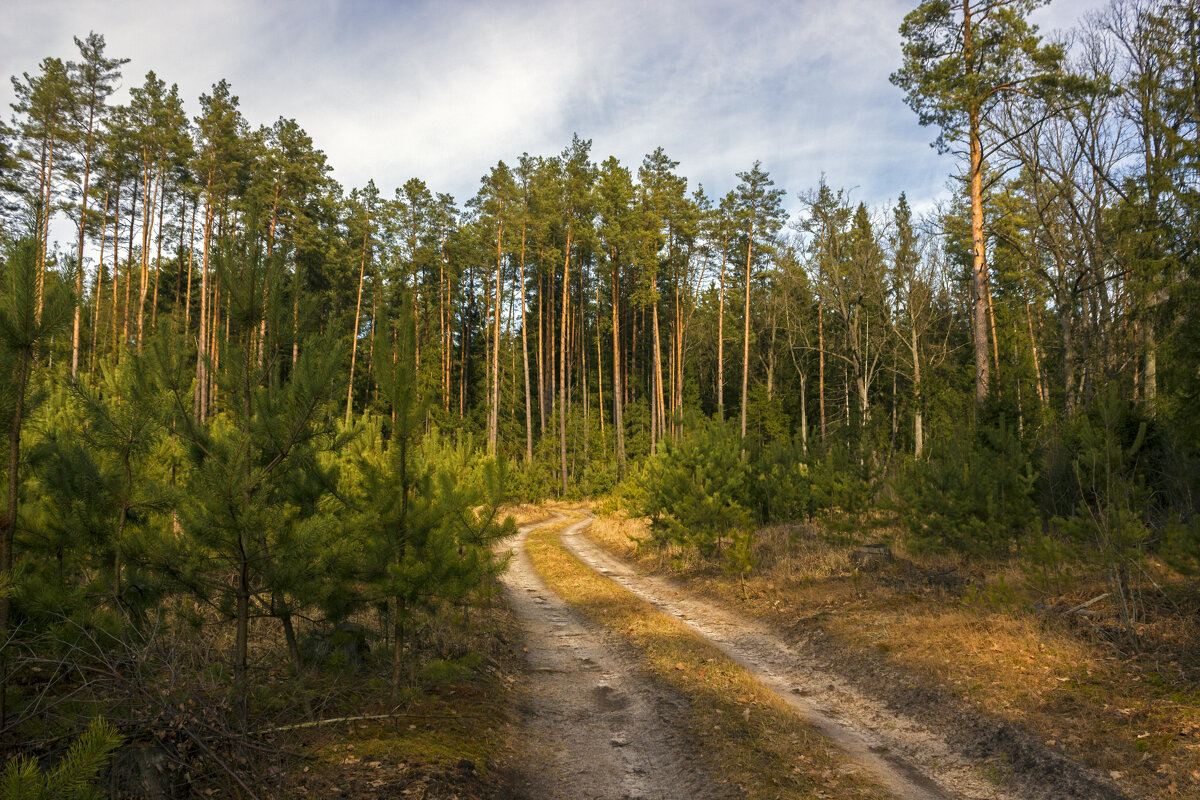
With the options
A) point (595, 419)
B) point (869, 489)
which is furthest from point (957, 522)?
point (595, 419)

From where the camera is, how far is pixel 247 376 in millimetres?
4309

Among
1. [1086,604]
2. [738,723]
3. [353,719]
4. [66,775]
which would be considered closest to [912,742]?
[738,723]

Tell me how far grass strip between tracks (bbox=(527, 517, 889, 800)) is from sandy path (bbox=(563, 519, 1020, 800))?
244mm

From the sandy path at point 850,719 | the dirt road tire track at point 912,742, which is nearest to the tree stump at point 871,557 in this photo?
the sandy path at point 850,719

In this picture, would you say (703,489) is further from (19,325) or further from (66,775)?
(66,775)

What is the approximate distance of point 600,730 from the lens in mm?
5695

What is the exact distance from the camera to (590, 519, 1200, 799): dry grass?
4.60 meters

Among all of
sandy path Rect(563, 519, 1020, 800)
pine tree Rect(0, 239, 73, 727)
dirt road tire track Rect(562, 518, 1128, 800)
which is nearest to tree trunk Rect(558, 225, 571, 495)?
sandy path Rect(563, 519, 1020, 800)

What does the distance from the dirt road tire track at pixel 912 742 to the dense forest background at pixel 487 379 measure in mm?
2609

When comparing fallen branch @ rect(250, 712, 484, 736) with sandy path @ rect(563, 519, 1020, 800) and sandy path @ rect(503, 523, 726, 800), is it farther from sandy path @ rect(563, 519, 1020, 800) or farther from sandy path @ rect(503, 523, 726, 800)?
sandy path @ rect(563, 519, 1020, 800)

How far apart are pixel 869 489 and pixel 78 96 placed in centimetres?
2937

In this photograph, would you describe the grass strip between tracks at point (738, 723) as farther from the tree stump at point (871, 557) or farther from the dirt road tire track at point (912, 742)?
the tree stump at point (871, 557)

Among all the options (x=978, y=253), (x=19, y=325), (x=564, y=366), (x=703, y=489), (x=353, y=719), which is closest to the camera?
(x=19, y=325)

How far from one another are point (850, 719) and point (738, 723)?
3.99ft
